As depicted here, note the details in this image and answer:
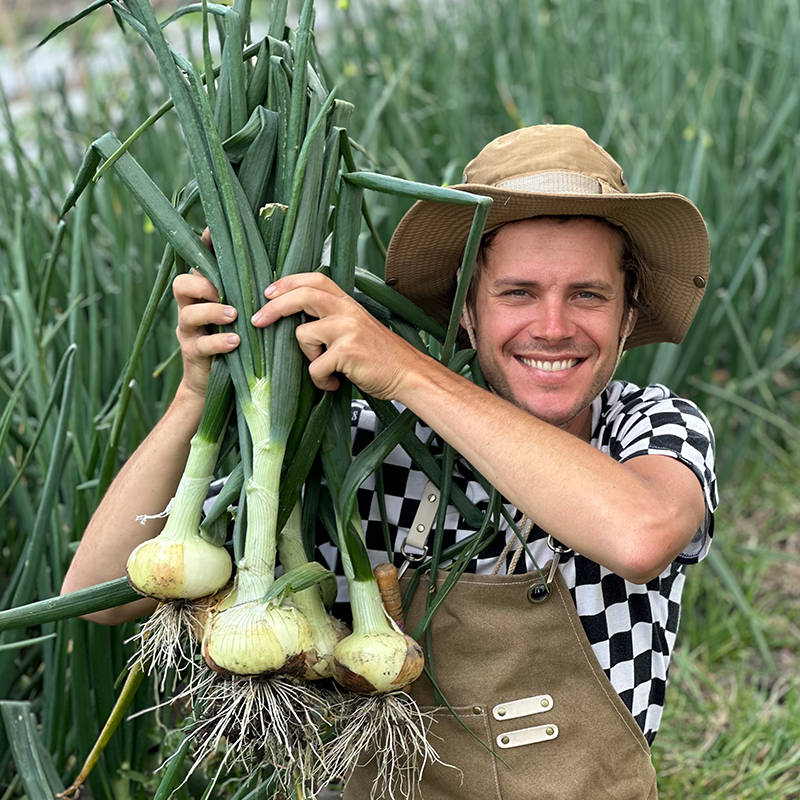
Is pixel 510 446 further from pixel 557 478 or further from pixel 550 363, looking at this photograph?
pixel 550 363

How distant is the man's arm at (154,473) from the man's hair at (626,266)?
1.34 feet

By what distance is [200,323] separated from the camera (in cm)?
113

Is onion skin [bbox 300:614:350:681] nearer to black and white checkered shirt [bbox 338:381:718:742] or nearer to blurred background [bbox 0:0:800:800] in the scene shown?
black and white checkered shirt [bbox 338:381:718:742]

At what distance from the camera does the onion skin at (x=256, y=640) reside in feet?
→ 3.14

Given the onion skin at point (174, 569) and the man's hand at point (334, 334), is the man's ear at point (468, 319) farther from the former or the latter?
the onion skin at point (174, 569)

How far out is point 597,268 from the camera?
133 cm

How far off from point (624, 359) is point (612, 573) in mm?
841

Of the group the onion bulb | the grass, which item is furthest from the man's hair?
→ the grass

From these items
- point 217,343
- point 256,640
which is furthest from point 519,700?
point 217,343

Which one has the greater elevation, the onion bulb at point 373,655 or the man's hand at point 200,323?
the man's hand at point 200,323

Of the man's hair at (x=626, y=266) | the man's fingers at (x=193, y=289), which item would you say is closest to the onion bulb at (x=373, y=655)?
the man's fingers at (x=193, y=289)

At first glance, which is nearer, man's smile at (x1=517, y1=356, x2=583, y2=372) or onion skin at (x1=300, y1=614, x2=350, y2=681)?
onion skin at (x1=300, y1=614, x2=350, y2=681)

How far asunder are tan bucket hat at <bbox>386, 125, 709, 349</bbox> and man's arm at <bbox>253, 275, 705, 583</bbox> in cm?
26

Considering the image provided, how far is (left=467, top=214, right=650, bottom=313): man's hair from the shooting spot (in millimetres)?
1348
